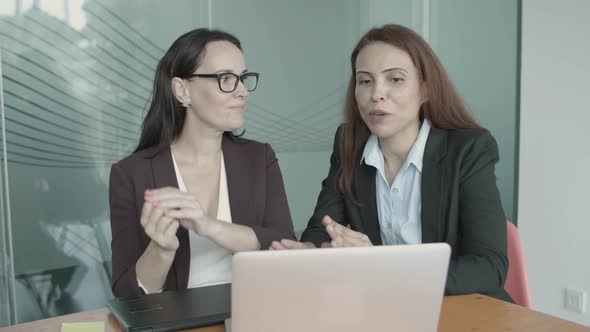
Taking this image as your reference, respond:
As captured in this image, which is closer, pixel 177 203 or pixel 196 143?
pixel 177 203

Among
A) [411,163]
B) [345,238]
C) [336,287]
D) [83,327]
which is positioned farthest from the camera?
[411,163]

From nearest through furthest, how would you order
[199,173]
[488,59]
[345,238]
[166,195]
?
[166,195], [345,238], [199,173], [488,59]

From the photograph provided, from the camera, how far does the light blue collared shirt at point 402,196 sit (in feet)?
6.38

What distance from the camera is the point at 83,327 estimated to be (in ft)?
4.29

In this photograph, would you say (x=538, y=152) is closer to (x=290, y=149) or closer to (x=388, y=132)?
(x=290, y=149)

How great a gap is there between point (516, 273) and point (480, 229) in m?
0.22

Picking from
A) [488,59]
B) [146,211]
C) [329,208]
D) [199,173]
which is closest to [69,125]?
[199,173]

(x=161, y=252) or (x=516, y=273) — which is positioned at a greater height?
(x=161, y=252)

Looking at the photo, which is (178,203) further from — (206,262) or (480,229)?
(480,229)

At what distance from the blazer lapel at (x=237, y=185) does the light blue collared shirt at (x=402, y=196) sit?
1.41 feet

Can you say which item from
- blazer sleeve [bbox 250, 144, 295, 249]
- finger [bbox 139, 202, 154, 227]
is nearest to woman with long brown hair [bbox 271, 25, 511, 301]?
blazer sleeve [bbox 250, 144, 295, 249]

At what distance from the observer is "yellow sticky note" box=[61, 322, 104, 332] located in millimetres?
1292

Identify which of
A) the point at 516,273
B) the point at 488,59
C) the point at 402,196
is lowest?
the point at 516,273

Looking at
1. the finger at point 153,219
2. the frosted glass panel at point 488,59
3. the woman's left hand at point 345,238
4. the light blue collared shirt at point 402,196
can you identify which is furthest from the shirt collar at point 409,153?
the frosted glass panel at point 488,59
